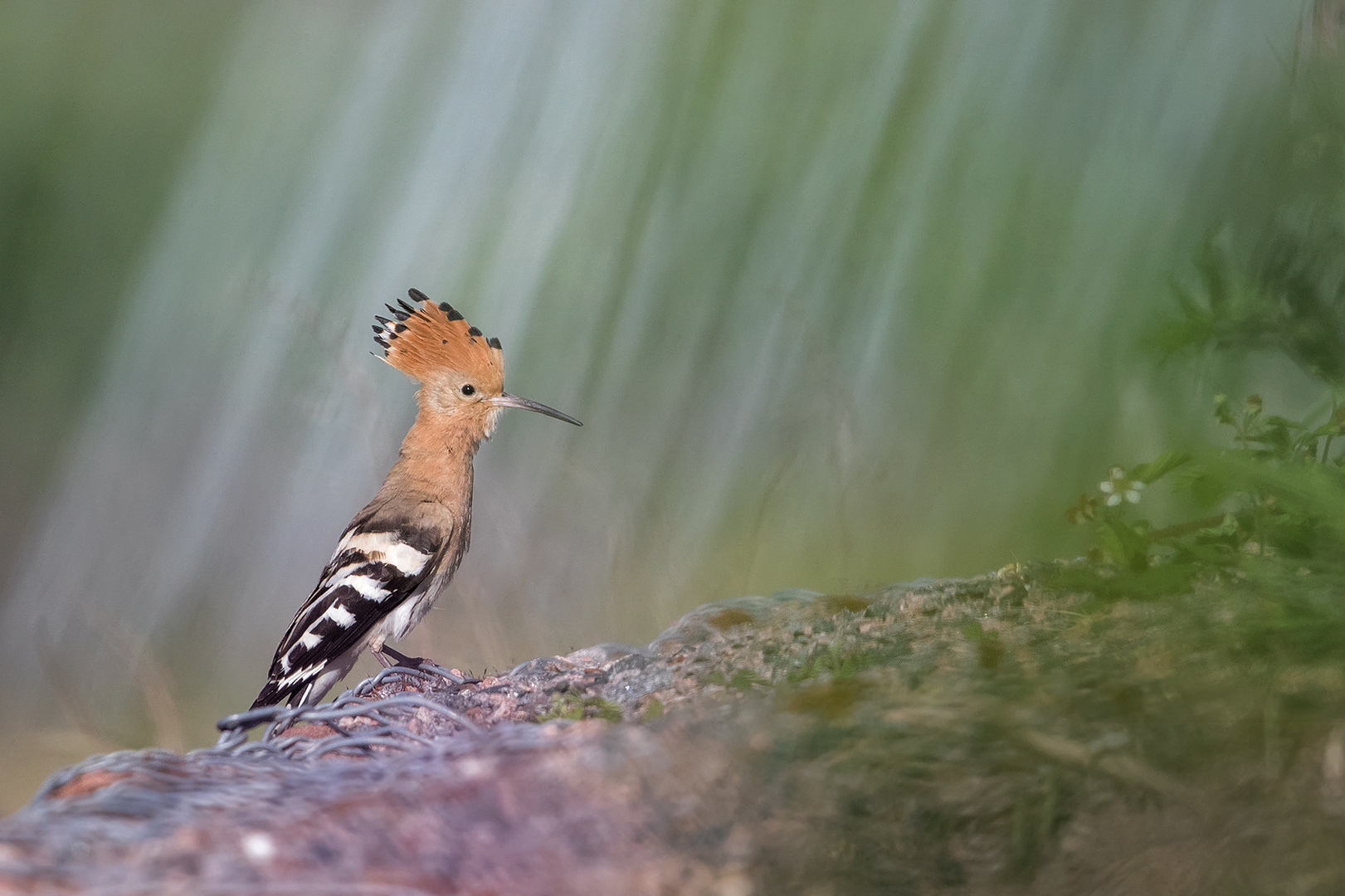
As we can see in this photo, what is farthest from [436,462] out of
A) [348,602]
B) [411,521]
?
[348,602]

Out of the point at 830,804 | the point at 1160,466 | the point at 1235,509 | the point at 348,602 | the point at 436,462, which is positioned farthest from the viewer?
the point at 436,462

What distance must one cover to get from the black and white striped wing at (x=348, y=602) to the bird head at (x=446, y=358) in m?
0.29

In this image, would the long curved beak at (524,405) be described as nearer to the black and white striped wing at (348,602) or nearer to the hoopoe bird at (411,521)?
the hoopoe bird at (411,521)

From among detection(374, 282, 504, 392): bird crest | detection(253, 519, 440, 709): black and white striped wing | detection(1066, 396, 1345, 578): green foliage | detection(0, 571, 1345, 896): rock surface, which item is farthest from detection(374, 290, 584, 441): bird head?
detection(1066, 396, 1345, 578): green foliage

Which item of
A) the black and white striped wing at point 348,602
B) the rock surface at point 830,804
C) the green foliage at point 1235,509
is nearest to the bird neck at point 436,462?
the black and white striped wing at point 348,602

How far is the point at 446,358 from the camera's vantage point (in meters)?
1.95

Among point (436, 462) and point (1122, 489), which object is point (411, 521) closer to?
point (436, 462)

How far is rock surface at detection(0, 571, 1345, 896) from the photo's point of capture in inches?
27.4

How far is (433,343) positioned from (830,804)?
1424 mm

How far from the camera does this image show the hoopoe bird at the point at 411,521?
5.73ft

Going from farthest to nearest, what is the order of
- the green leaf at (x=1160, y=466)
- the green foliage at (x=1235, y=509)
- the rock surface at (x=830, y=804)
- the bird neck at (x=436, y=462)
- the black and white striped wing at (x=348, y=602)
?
1. the bird neck at (x=436, y=462)
2. the black and white striped wing at (x=348, y=602)
3. the green leaf at (x=1160, y=466)
4. the green foliage at (x=1235, y=509)
5. the rock surface at (x=830, y=804)

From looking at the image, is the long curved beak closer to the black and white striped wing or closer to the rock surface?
the black and white striped wing

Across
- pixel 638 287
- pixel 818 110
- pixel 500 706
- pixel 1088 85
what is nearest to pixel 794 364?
pixel 638 287

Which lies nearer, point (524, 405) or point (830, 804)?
point (830, 804)
